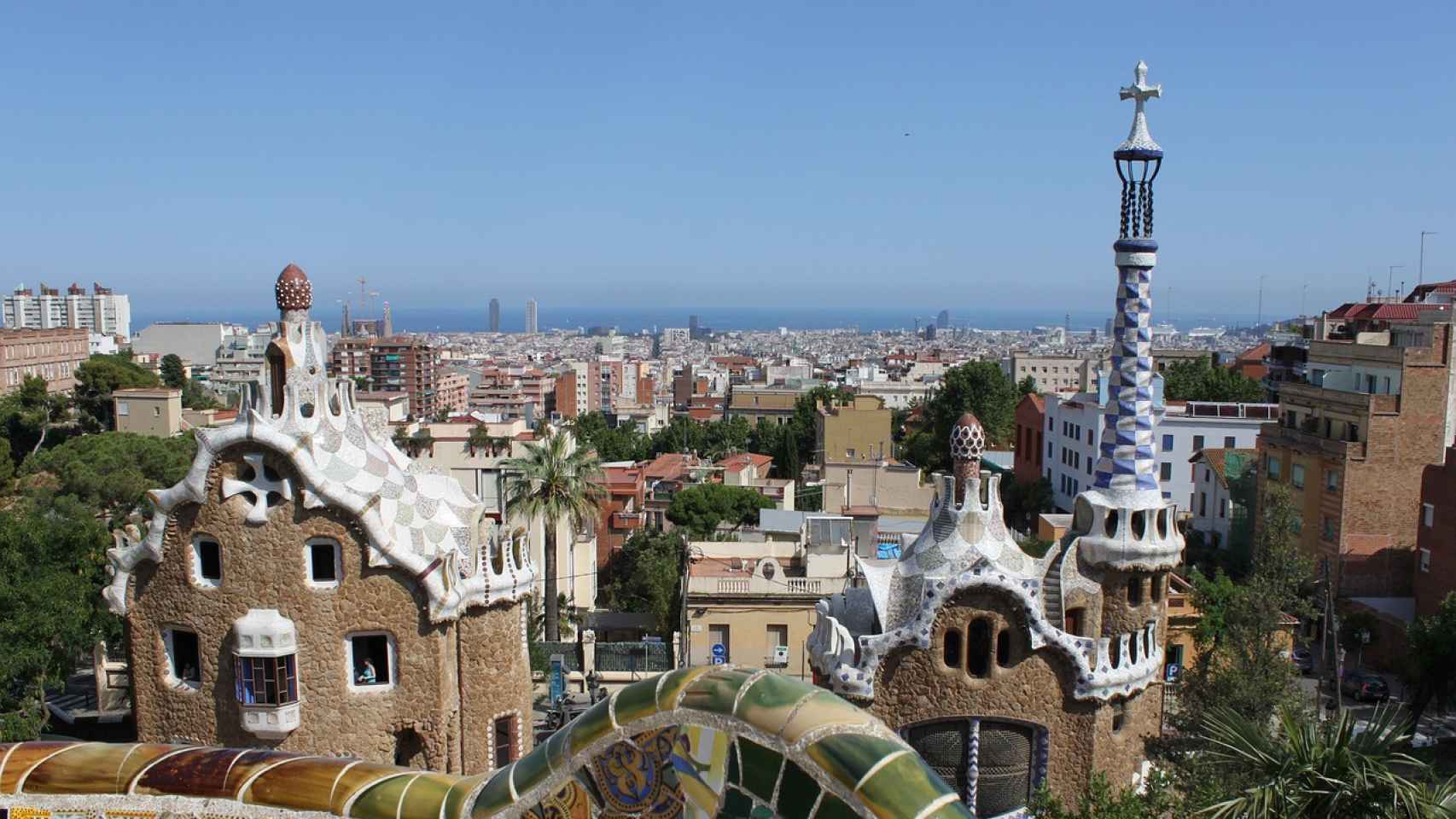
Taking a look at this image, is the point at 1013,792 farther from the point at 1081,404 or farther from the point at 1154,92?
the point at 1081,404

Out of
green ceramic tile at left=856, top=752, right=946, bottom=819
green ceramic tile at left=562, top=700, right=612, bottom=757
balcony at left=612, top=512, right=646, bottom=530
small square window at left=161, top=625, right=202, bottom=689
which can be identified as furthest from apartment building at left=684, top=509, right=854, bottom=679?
green ceramic tile at left=856, top=752, right=946, bottom=819

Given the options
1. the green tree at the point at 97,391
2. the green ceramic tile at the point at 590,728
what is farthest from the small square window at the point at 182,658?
the green tree at the point at 97,391

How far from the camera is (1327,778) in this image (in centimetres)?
1370

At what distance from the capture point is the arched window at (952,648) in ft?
63.0

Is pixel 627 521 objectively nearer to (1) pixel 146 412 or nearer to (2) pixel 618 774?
(1) pixel 146 412

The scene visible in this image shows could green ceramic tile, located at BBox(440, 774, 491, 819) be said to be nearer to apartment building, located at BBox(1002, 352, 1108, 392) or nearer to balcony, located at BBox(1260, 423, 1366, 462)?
balcony, located at BBox(1260, 423, 1366, 462)

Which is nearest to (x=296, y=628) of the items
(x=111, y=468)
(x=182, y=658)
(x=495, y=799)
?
(x=182, y=658)

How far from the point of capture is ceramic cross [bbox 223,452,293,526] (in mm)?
18797

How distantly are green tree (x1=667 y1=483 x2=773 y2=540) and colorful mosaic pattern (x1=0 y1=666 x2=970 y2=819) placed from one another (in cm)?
3634

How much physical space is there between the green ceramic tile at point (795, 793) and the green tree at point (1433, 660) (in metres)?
24.5

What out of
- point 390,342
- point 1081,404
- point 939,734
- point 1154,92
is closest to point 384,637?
point 939,734

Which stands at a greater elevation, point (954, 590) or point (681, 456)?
point (954, 590)

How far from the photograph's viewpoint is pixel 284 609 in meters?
19.0

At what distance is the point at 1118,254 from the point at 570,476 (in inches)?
681
